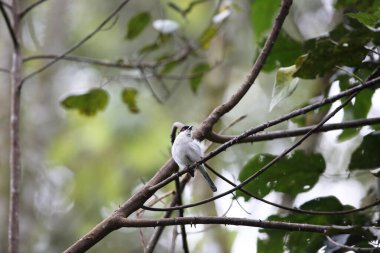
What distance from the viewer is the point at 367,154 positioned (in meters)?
2.33

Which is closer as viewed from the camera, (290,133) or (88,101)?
(290,133)

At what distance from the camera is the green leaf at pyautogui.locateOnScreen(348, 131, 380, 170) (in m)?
2.28

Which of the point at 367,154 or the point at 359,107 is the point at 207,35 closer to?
the point at 359,107

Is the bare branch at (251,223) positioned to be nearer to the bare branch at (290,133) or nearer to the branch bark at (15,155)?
the bare branch at (290,133)

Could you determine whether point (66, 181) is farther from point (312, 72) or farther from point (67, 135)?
point (312, 72)

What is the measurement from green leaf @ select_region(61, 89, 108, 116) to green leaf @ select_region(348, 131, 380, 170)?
1.26m

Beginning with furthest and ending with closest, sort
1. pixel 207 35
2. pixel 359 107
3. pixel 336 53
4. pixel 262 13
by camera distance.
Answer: pixel 207 35 → pixel 262 13 → pixel 359 107 → pixel 336 53

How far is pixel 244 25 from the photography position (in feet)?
20.0

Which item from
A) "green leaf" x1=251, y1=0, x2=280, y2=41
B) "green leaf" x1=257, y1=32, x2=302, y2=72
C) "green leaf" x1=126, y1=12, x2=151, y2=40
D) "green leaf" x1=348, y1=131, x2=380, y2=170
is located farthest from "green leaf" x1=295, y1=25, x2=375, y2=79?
"green leaf" x1=126, y1=12, x2=151, y2=40

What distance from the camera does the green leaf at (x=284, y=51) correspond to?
8.26 ft

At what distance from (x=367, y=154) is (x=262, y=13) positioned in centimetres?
91

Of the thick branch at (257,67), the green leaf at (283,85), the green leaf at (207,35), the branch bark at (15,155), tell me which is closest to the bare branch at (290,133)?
the thick branch at (257,67)

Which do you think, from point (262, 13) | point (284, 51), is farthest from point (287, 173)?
point (262, 13)

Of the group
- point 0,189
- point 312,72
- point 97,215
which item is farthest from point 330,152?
point 312,72
